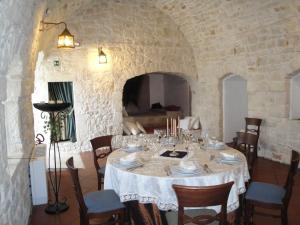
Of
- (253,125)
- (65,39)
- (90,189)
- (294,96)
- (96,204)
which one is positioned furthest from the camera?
(253,125)

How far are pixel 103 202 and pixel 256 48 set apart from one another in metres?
4.76

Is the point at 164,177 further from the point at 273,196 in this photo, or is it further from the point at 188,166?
the point at 273,196

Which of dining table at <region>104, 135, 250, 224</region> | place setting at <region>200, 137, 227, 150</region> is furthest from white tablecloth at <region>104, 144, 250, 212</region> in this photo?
place setting at <region>200, 137, 227, 150</region>

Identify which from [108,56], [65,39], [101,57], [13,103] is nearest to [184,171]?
[13,103]

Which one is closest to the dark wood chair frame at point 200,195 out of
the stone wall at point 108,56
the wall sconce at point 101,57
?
the stone wall at point 108,56

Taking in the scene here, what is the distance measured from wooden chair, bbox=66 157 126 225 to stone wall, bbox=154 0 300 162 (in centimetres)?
394

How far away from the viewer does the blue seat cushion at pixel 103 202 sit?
2.90 meters

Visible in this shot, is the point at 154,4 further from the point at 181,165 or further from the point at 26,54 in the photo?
Result: the point at 181,165

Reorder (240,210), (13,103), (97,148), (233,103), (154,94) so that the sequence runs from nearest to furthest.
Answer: (240,210)
(13,103)
(97,148)
(233,103)
(154,94)

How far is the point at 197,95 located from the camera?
838 centimetres

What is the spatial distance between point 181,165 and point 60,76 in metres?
4.76

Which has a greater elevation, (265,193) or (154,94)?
(154,94)

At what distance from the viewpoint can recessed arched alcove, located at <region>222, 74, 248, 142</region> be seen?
7.61 metres

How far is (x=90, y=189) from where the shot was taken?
470cm
